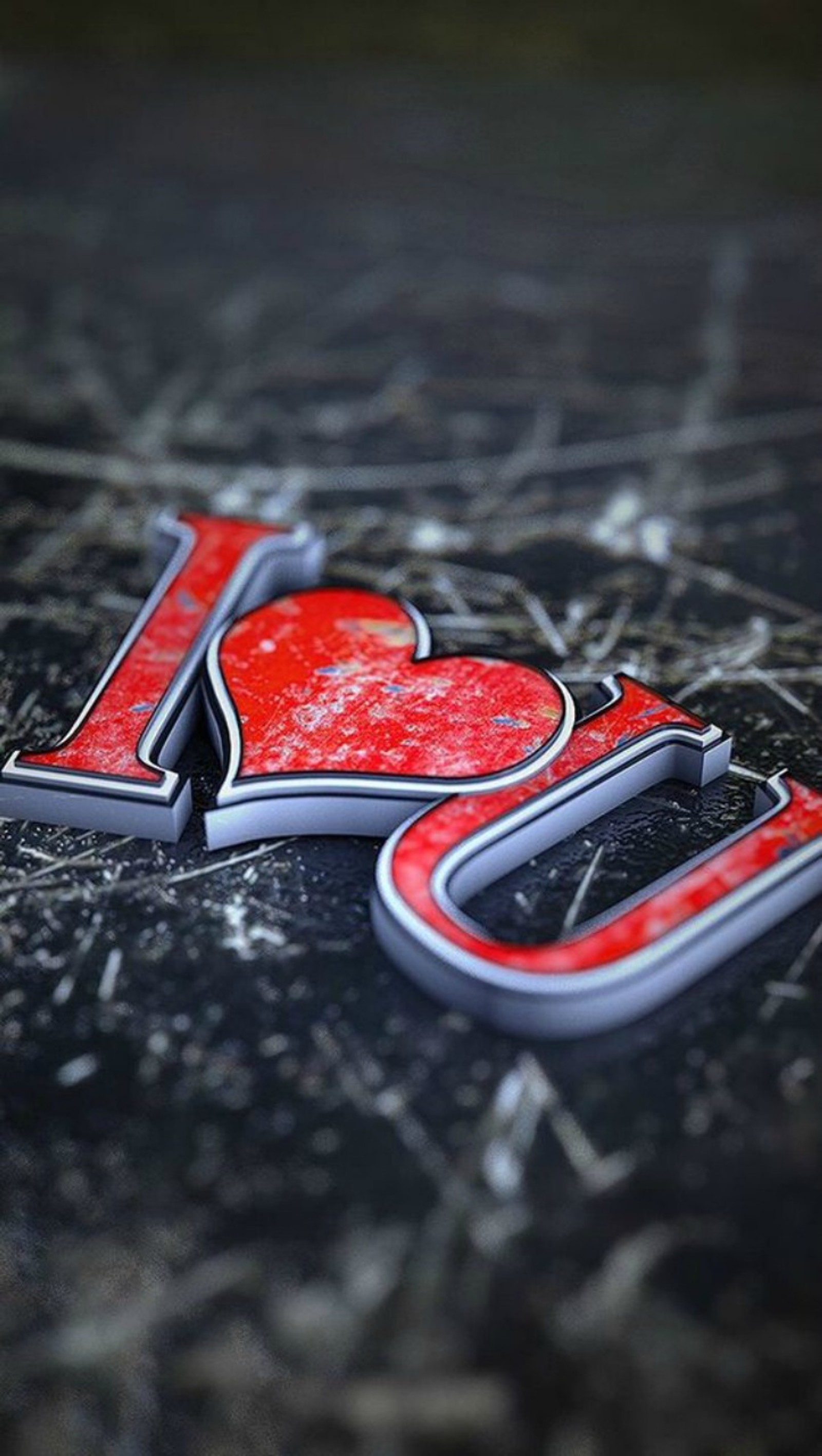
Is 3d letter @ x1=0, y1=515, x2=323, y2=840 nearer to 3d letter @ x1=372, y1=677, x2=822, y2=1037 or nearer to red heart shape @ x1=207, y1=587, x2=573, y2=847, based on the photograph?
red heart shape @ x1=207, y1=587, x2=573, y2=847

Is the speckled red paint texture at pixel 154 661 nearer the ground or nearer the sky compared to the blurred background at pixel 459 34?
nearer the ground

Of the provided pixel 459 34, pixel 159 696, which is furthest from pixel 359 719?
pixel 459 34

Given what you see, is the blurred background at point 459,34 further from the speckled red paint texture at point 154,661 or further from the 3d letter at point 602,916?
the 3d letter at point 602,916

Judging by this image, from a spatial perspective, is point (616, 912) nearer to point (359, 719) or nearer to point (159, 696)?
point (359, 719)

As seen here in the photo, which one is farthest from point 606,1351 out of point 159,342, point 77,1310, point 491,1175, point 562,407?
point 159,342

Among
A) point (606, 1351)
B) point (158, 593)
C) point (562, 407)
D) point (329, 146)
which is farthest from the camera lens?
point (329, 146)

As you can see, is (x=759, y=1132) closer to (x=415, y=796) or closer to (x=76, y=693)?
(x=415, y=796)

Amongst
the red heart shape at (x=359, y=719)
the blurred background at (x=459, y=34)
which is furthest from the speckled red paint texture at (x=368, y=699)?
the blurred background at (x=459, y=34)
